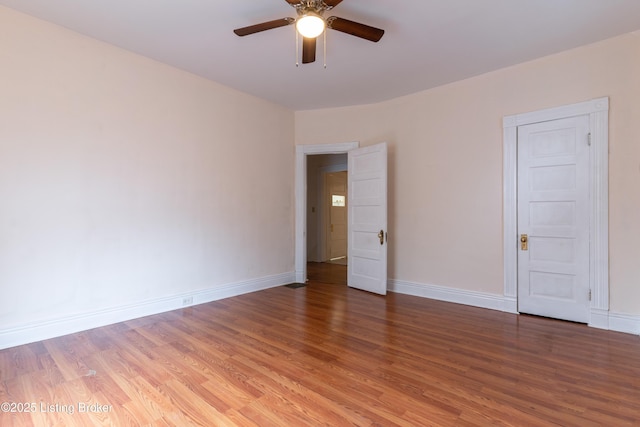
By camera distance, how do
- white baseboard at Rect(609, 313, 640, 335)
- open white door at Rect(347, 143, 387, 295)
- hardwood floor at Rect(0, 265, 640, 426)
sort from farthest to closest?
open white door at Rect(347, 143, 387, 295)
white baseboard at Rect(609, 313, 640, 335)
hardwood floor at Rect(0, 265, 640, 426)

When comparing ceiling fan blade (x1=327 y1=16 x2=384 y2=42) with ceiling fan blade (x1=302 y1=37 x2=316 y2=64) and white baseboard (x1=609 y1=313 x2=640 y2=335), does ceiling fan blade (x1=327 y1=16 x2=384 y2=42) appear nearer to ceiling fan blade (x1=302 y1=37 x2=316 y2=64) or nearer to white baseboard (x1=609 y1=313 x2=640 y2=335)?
ceiling fan blade (x1=302 y1=37 x2=316 y2=64)

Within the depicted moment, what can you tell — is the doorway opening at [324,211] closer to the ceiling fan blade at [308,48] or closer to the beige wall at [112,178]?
the beige wall at [112,178]

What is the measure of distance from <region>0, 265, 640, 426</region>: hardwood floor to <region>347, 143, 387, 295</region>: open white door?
1.15m

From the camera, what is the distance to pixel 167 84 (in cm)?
377

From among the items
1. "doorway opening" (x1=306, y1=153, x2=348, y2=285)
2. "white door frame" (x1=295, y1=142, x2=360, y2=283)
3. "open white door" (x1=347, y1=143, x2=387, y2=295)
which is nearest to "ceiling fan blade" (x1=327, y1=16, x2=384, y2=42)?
"open white door" (x1=347, y1=143, x2=387, y2=295)

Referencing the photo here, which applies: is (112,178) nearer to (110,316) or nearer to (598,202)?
(110,316)

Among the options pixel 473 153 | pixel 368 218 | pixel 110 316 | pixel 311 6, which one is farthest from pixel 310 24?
pixel 110 316

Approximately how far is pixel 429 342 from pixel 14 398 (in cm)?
307

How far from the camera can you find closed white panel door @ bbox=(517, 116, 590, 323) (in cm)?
332

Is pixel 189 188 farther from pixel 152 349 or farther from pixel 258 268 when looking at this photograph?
pixel 152 349

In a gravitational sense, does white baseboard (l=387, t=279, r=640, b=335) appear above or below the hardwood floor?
above

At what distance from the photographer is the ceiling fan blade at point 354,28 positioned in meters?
2.42

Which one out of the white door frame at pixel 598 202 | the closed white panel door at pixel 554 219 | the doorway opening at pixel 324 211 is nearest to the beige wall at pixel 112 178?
the doorway opening at pixel 324 211

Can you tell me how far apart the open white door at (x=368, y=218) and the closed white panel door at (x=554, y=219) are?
66.3 inches
